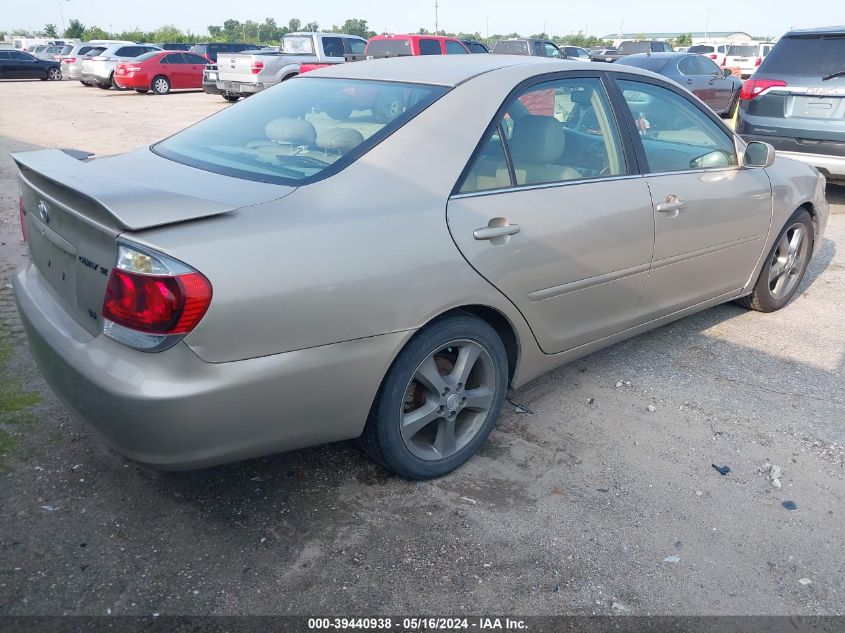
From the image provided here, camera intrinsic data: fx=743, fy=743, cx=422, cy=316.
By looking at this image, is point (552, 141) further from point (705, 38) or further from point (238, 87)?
point (705, 38)

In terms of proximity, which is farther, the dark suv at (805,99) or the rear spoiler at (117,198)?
the dark suv at (805,99)

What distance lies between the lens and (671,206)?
12.1 feet

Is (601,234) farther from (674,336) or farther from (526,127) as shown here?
(674,336)

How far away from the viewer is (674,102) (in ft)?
13.3

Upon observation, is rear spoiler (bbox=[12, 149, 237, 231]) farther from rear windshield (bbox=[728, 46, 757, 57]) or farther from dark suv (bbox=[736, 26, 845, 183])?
rear windshield (bbox=[728, 46, 757, 57])

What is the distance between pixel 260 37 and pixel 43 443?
91.1m

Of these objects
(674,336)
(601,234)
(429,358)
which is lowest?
(674,336)

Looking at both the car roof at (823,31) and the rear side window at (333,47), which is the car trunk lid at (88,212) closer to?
the car roof at (823,31)

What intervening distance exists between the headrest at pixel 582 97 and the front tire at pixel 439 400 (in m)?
1.28

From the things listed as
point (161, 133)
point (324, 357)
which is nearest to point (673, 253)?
point (324, 357)

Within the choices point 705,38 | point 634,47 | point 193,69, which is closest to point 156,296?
point 193,69

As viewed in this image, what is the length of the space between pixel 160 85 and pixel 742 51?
2369cm

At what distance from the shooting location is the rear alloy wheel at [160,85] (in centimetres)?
2439

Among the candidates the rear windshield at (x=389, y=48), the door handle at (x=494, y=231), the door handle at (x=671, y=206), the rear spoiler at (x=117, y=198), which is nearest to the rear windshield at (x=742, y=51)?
the rear windshield at (x=389, y=48)
